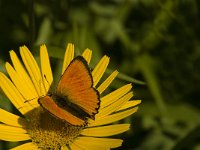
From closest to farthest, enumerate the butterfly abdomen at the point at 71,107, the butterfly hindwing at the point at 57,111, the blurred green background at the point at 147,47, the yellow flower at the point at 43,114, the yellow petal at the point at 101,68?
the butterfly hindwing at the point at 57,111 < the butterfly abdomen at the point at 71,107 < the yellow flower at the point at 43,114 < the yellow petal at the point at 101,68 < the blurred green background at the point at 147,47

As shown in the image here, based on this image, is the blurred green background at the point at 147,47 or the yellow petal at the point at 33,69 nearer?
the yellow petal at the point at 33,69

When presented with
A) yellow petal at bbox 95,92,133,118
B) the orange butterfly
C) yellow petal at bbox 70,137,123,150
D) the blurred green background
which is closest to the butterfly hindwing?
the orange butterfly

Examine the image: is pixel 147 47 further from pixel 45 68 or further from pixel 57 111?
pixel 57 111

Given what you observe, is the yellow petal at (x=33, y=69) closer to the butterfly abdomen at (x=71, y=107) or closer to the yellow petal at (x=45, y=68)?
the yellow petal at (x=45, y=68)

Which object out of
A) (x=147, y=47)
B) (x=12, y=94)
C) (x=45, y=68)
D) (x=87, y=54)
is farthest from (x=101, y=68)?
(x=147, y=47)

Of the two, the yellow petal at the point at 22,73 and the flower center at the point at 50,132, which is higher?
the yellow petal at the point at 22,73

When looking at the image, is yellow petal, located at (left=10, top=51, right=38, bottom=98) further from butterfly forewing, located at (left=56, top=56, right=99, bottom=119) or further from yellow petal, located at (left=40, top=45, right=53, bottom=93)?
butterfly forewing, located at (left=56, top=56, right=99, bottom=119)

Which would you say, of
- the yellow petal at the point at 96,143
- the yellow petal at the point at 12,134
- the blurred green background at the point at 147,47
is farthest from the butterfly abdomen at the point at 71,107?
the blurred green background at the point at 147,47

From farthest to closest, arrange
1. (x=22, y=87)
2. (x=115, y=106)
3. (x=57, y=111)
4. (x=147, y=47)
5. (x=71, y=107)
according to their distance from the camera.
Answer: (x=147, y=47)
(x=22, y=87)
(x=115, y=106)
(x=71, y=107)
(x=57, y=111)
